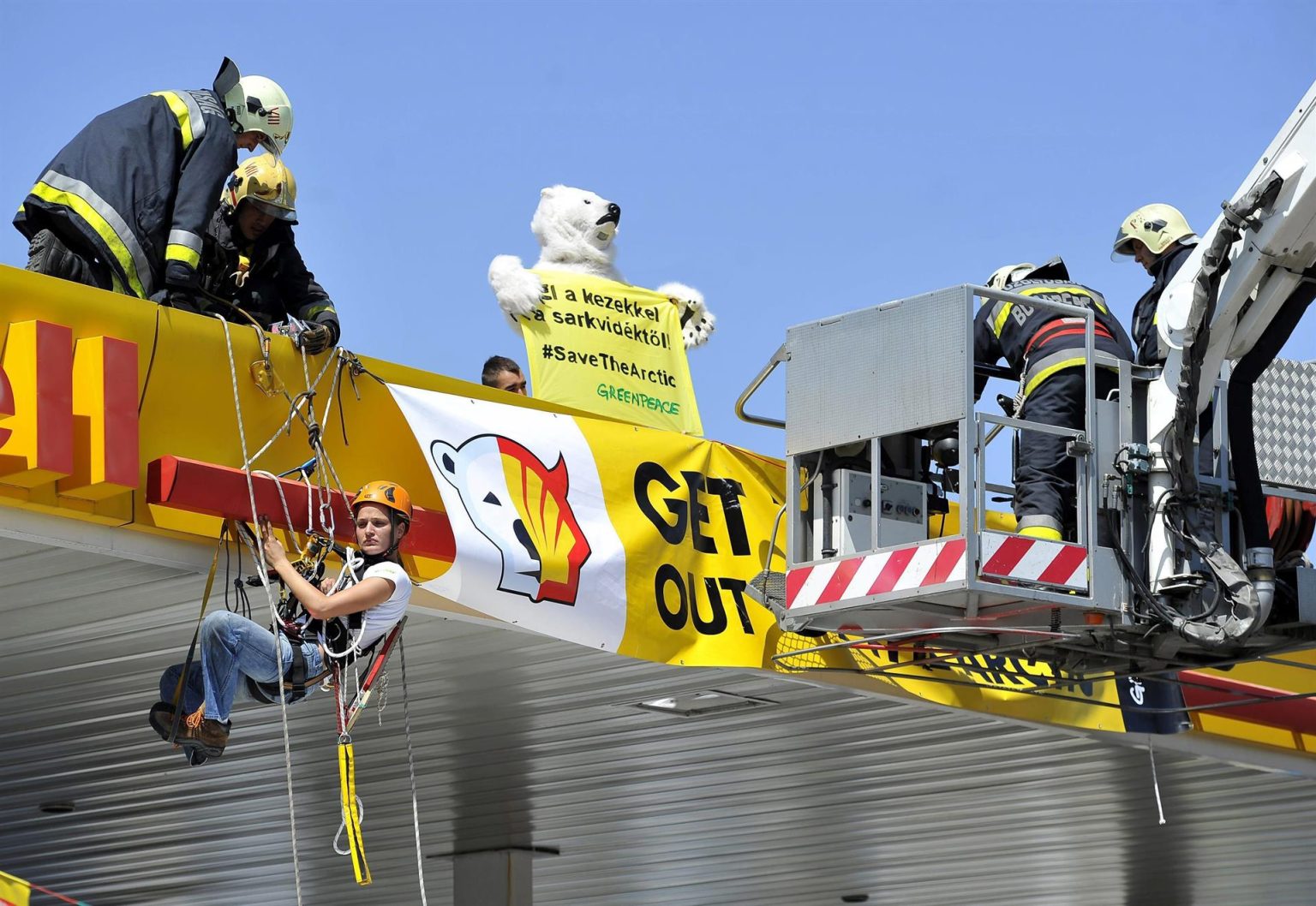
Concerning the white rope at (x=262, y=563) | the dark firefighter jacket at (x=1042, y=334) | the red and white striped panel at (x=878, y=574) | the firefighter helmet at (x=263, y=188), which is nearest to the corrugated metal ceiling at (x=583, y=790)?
the white rope at (x=262, y=563)

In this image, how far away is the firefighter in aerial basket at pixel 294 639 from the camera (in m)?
9.25

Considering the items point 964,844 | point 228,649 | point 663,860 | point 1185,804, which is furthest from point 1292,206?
point 663,860

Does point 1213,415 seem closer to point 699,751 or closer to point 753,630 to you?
point 753,630

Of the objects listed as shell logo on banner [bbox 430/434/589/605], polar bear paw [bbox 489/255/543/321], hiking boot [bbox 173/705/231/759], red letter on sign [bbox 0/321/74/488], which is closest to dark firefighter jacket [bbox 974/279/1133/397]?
shell logo on banner [bbox 430/434/589/605]

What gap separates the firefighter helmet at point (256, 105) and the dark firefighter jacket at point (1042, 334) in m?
4.26

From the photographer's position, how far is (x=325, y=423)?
34.9 ft

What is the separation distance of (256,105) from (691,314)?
5.44m

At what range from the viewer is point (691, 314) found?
1584 centimetres

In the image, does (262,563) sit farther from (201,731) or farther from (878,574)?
(878,574)

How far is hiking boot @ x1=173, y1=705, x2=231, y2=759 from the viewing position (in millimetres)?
9289

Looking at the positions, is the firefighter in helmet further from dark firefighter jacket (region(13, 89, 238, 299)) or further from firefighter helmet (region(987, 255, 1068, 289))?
dark firefighter jacket (region(13, 89, 238, 299))

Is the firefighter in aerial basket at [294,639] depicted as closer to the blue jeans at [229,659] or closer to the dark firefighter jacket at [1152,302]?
the blue jeans at [229,659]

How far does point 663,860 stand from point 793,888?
2.32 metres

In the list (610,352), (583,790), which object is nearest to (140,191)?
(610,352)
